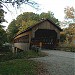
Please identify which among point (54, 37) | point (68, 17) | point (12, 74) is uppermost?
point (68, 17)

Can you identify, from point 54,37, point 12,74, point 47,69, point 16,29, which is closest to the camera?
point 12,74

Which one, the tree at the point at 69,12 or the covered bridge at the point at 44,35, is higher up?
the tree at the point at 69,12

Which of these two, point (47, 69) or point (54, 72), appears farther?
point (47, 69)

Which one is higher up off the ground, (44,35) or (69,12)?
(69,12)

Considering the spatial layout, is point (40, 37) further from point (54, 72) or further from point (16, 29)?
point (16, 29)

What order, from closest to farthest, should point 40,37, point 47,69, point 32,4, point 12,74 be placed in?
point 12,74 → point 47,69 → point 32,4 → point 40,37

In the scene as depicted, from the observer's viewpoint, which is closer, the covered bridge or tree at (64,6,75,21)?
the covered bridge

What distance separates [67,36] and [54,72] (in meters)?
39.8

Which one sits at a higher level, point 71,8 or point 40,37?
point 71,8

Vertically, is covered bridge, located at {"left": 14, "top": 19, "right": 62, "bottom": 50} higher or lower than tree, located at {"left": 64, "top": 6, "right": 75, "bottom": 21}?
lower

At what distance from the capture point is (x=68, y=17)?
169 feet

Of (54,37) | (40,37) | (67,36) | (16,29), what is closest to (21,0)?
(54,37)

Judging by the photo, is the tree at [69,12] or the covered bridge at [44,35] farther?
the tree at [69,12]

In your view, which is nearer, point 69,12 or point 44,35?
point 44,35
